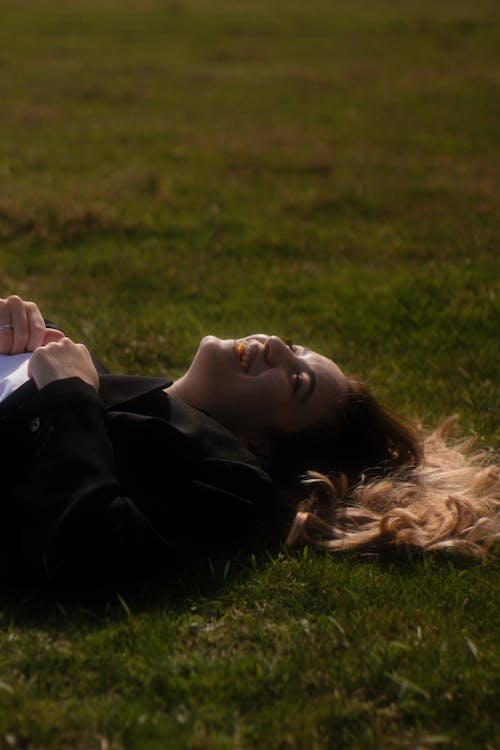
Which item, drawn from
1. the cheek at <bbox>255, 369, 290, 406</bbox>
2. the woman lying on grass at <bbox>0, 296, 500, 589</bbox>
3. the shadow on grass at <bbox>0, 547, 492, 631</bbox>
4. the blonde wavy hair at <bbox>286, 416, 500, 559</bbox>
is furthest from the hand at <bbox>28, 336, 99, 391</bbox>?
the blonde wavy hair at <bbox>286, 416, 500, 559</bbox>

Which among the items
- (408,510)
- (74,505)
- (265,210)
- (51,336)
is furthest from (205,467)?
(265,210)

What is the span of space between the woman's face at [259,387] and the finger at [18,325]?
743 millimetres

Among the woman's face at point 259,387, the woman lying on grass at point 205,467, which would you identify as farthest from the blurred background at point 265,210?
the woman's face at point 259,387

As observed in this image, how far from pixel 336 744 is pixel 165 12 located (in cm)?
2951

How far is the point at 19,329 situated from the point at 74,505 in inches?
50.1

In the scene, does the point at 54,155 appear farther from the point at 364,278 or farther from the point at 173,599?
the point at 173,599

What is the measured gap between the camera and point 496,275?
8.54 metres

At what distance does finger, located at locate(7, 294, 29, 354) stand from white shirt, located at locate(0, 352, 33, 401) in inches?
1.7

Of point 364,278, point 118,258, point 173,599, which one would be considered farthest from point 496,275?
point 173,599

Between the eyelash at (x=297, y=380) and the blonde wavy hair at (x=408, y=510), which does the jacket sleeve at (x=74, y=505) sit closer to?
the blonde wavy hair at (x=408, y=510)

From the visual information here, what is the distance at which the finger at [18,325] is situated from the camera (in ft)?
15.8

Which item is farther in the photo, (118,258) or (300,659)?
(118,258)

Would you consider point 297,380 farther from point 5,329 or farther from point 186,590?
point 5,329

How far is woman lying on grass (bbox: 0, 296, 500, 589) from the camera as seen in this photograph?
398cm
